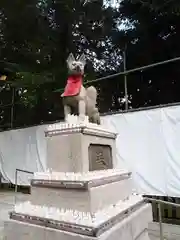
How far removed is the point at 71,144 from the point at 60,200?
1.80ft

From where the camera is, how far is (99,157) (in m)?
2.74

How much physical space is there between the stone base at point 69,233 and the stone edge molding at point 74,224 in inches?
1.0

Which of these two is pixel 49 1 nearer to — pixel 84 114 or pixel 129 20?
pixel 129 20

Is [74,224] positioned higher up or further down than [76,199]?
further down

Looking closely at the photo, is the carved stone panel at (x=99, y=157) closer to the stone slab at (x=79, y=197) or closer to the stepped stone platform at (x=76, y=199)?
the stepped stone platform at (x=76, y=199)

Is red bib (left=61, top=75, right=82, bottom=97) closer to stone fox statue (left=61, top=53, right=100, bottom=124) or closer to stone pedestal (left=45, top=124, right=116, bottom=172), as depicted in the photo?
stone fox statue (left=61, top=53, right=100, bottom=124)

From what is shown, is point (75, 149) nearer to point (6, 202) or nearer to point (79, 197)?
point (79, 197)

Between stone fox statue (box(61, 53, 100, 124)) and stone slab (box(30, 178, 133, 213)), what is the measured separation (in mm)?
792

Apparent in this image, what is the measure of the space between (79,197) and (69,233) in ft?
1.03

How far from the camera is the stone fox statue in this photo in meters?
2.77

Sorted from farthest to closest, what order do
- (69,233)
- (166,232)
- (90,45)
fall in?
(90,45) < (166,232) < (69,233)

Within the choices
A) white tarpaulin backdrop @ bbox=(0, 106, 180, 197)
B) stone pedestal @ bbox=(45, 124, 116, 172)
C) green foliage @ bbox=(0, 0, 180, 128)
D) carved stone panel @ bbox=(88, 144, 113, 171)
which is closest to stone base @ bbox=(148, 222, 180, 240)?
white tarpaulin backdrop @ bbox=(0, 106, 180, 197)

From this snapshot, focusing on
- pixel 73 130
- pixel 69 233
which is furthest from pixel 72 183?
pixel 73 130

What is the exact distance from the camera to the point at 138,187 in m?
4.55
